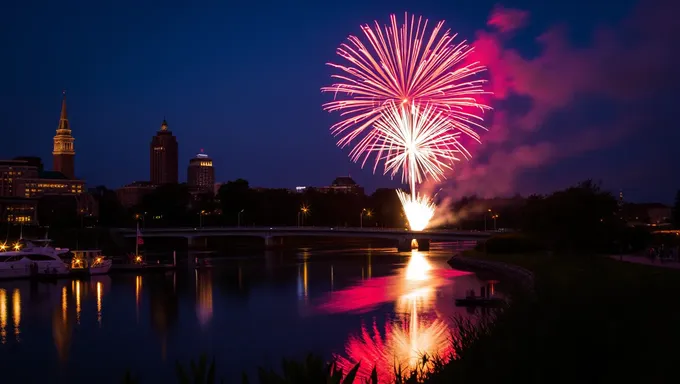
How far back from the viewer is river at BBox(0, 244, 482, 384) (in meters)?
24.6

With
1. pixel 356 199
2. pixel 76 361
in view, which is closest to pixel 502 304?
pixel 76 361

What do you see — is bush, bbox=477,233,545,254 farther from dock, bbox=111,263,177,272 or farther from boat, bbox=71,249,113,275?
boat, bbox=71,249,113,275

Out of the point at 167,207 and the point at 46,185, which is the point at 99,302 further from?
the point at 46,185

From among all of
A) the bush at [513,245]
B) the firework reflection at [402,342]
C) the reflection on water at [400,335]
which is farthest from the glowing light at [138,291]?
the bush at [513,245]

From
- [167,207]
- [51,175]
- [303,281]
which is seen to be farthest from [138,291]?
[51,175]

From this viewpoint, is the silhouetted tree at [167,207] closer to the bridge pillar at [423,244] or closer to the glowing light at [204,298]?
the bridge pillar at [423,244]

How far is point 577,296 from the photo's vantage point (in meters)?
11.8

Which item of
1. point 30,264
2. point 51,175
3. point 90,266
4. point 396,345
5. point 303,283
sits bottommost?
point 396,345

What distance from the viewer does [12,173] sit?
191250 millimetres

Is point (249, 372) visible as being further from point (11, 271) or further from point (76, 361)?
point (11, 271)

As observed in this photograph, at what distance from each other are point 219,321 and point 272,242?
6461 centimetres

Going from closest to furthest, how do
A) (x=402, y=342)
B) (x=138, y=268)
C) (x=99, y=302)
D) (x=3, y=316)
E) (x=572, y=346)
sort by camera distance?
(x=572, y=346), (x=402, y=342), (x=3, y=316), (x=99, y=302), (x=138, y=268)

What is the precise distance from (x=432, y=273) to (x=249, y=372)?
109 feet

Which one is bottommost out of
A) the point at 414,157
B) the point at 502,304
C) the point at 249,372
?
the point at 249,372
